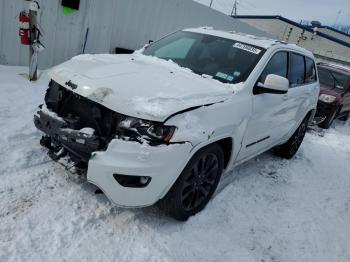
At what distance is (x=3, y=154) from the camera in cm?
375

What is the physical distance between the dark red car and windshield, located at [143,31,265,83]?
235 inches

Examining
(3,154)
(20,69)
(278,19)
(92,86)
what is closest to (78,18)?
(20,69)

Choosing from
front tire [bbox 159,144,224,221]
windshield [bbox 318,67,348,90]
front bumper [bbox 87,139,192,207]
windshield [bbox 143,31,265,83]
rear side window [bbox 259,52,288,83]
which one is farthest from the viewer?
windshield [bbox 318,67,348,90]

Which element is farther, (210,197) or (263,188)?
(263,188)

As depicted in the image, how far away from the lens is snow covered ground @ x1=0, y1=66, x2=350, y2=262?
9.16 ft

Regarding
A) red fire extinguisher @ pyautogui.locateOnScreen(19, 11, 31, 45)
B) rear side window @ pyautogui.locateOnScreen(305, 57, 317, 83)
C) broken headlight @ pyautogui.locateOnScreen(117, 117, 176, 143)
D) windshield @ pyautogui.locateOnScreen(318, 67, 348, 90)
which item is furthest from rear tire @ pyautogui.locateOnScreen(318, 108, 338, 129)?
broken headlight @ pyautogui.locateOnScreen(117, 117, 176, 143)

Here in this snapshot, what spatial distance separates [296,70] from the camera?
199 inches

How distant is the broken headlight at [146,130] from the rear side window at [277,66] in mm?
1589

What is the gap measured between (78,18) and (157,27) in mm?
3098

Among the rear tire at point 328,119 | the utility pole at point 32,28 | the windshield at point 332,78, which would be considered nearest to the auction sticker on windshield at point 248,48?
the utility pole at point 32,28

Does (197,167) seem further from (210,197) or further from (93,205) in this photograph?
(93,205)

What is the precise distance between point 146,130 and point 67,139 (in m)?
0.78

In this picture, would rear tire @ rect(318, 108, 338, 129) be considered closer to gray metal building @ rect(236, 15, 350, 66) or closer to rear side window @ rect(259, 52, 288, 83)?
rear side window @ rect(259, 52, 288, 83)

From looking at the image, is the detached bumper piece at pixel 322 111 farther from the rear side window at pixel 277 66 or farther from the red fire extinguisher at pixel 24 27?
the red fire extinguisher at pixel 24 27
